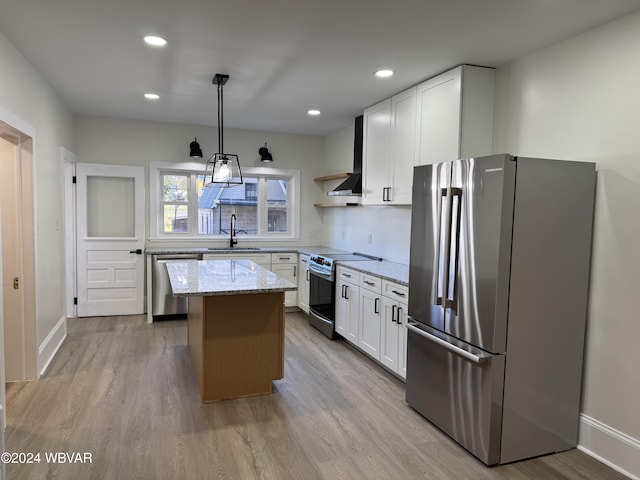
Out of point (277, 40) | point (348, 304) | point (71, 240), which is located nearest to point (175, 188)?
point (71, 240)

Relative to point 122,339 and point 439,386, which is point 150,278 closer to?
point 122,339

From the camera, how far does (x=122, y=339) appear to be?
15.3 feet

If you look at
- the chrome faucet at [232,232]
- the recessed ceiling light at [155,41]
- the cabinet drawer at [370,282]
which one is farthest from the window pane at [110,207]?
the cabinet drawer at [370,282]

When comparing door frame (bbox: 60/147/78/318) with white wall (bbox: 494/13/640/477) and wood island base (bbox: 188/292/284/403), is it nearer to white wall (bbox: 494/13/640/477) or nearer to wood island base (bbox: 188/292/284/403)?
wood island base (bbox: 188/292/284/403)

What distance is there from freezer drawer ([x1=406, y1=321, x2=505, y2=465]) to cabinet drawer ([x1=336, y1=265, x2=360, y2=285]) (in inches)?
48.7

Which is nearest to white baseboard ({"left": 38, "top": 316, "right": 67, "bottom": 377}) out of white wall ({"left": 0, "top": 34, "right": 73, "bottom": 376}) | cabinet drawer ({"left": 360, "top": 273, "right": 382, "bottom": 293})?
white wall ({"left": 0, "top": 34, "right": 73, "bottom": 376})

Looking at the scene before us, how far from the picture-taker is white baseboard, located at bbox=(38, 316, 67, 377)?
3.65 m

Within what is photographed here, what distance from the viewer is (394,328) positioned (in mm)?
3604

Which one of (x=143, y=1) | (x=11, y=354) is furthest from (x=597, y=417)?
(x=11, y=354)

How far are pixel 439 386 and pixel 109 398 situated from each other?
240 centimetres

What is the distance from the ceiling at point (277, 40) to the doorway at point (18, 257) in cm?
79

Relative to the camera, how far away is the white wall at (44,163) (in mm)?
3070

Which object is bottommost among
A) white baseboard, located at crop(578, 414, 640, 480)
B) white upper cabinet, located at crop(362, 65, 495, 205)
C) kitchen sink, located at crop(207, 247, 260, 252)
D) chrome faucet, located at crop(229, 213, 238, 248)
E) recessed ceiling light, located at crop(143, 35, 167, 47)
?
white baseboard, located at crop(578, 414, 640, 480)

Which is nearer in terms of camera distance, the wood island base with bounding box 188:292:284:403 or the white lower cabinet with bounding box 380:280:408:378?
the wood island base with bounding box 188:292:284:403
